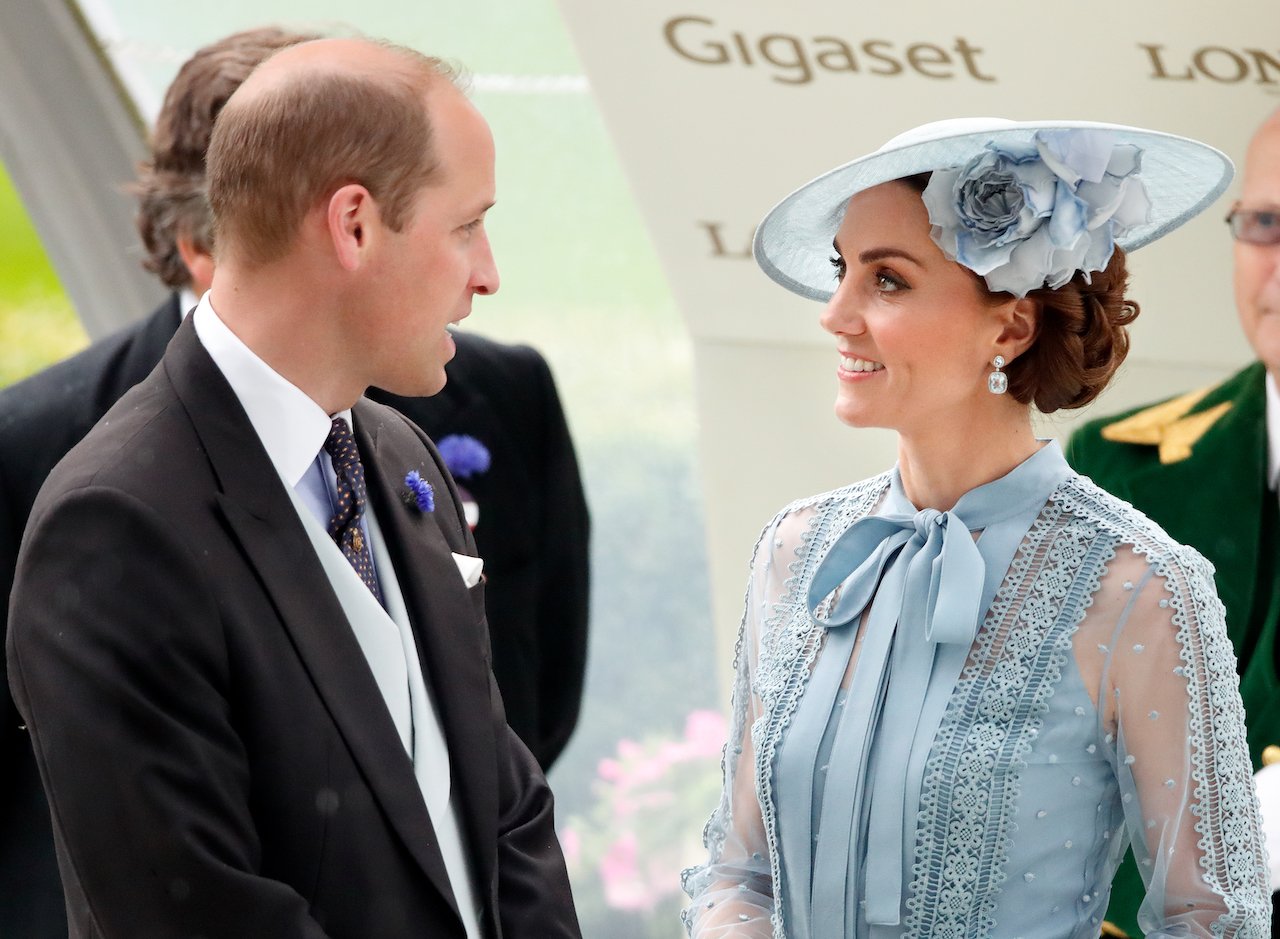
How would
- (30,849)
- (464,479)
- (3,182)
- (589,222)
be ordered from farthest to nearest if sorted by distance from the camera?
(589,222), (3,182), (464,479), (30,849)

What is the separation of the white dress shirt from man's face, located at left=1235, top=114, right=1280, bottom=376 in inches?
62.7

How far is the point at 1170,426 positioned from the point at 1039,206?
108 centimetres

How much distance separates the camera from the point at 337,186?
1.69 m

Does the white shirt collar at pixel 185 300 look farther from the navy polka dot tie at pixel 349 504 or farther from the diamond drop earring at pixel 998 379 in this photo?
the diamond drop earring at pixel 998 379

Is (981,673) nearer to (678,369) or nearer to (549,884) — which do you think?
(549,884)

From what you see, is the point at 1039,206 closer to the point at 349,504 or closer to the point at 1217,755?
the point at 1217,755

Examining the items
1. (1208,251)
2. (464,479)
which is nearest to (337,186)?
(464,479)

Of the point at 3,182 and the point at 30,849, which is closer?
the point at 30,849

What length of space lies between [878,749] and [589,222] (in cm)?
293

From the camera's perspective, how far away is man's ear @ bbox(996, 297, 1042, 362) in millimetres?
1963

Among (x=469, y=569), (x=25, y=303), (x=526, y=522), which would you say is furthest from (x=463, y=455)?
(x=25, y=303)

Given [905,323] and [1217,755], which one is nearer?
[1217,755]

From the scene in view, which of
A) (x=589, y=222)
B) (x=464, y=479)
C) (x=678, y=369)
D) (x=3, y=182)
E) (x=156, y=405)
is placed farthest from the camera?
(x=678, y=369)

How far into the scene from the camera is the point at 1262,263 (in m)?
2.62
